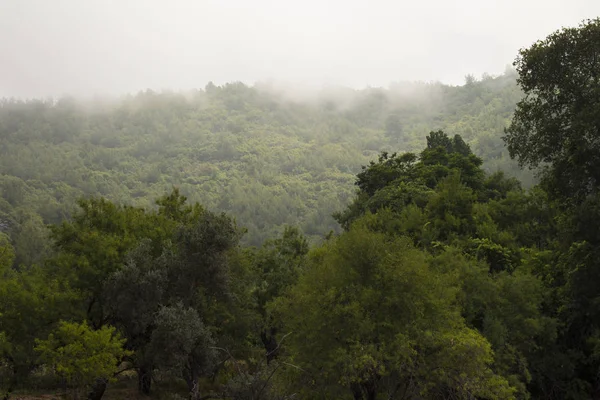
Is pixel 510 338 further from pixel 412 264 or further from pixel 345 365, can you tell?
pixel 345 365

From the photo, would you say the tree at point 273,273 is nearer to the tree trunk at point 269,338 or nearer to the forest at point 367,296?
the tree trunk at point 269,338

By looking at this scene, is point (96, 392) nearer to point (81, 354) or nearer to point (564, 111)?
point (81, 354)

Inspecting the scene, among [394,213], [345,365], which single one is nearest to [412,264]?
[345,365]

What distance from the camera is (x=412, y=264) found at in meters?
20.3

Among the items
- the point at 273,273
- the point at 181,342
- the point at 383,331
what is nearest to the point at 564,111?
the point at 383,331

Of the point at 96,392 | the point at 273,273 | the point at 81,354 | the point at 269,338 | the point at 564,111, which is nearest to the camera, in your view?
the point at 564,111

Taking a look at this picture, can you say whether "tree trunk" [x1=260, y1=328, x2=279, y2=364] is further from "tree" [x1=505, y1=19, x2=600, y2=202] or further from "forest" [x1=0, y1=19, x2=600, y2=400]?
"tree" [x1=505, y1=19, x2=600, y2=202]

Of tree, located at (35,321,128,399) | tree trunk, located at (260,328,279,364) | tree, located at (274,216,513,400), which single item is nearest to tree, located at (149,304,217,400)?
tree, located at (35,321,128,399)

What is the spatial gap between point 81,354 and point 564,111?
2473 centimetres

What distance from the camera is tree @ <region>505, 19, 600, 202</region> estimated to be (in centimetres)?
1780

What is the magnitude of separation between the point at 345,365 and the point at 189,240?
42.2ft

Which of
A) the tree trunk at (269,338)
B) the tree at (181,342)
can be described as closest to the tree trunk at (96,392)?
the tree at (181,342)

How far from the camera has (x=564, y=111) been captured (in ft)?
64.1

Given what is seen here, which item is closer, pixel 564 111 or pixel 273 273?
pixel 564 111
